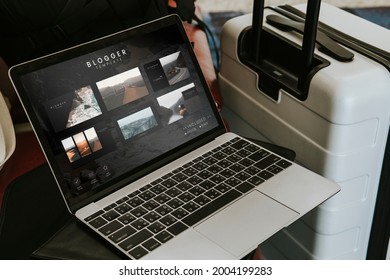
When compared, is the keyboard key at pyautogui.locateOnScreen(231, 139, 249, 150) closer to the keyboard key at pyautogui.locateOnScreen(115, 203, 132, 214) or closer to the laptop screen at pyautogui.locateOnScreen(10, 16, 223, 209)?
the laptop screen at pyautogui.locateOnScreen(10, 16, 223, 209)

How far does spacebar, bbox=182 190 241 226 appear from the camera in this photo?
1.98ft

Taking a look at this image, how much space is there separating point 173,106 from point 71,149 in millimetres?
157

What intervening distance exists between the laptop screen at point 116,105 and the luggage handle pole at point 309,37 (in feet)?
0.45

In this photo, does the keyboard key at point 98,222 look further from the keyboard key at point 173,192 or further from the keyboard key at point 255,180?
the keyboard key at point 255,180

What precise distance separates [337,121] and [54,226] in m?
0.38

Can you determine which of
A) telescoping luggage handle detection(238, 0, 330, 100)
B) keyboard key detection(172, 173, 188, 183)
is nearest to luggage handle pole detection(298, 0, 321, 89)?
telescoping luggage handle detection(238, 0, 330, 100)

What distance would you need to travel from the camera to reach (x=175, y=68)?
73cm

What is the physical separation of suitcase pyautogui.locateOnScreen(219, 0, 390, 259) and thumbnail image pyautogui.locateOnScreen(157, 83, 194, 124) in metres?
0.14

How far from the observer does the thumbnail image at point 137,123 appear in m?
0.68

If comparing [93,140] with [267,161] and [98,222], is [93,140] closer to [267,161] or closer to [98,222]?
[98,222]

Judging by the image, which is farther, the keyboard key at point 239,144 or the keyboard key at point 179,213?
the keyboard key at point 239,144

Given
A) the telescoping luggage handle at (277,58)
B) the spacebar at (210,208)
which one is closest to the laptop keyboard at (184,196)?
the spacebar at (210,208)

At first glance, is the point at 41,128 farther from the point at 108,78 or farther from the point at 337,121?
the point at 337,121

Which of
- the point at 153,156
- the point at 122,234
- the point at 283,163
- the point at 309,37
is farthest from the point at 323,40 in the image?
the point at 122,234
